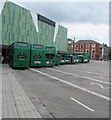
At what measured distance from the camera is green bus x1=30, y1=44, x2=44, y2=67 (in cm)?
2291

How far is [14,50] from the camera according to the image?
20.4 m

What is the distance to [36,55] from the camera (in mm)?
23062

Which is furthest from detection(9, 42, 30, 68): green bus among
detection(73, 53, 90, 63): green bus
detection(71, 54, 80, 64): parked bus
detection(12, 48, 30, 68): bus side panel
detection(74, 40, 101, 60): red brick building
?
detection(74, 40, 101, 60): red brick building

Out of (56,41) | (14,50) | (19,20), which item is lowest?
(14,50)

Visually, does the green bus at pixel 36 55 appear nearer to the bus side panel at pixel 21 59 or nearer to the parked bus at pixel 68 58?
the bus side panel at pixel 21 59

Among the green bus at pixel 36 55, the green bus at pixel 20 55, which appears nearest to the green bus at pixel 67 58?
the green bus at pixel 36 55

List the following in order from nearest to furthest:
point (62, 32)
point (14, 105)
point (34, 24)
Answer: point (14, 105) < point (34, 24) < point (62, 32)

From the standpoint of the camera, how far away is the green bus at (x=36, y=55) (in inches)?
902

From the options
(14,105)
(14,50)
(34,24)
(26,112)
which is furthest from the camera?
(34,24)

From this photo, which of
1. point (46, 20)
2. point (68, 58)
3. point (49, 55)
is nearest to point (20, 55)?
point (49, 55)

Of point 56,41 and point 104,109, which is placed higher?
point 56,41

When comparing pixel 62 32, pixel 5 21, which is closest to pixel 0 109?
pixel 5 21

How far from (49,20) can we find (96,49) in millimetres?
48529

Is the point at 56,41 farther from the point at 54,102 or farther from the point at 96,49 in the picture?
the point at 54,102
